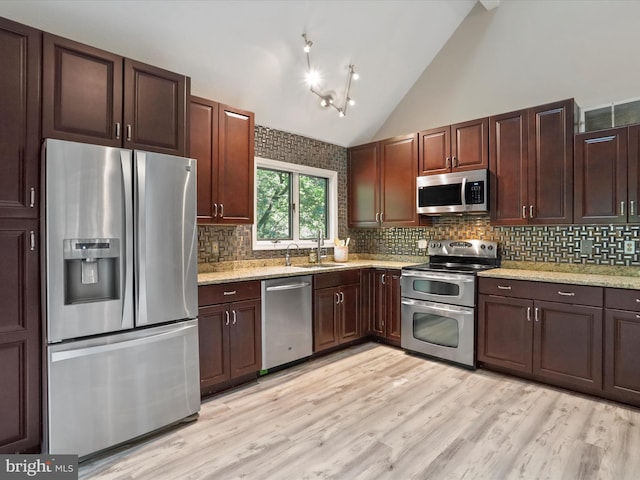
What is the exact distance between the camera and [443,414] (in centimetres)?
254

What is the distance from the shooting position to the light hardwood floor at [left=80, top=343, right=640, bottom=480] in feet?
6.36

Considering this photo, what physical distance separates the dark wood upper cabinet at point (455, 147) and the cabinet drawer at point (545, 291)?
115 cm

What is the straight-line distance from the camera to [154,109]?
237cm

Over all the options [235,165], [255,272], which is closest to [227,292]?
[255,272]

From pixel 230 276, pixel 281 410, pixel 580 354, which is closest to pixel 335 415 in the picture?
pixel 281 410

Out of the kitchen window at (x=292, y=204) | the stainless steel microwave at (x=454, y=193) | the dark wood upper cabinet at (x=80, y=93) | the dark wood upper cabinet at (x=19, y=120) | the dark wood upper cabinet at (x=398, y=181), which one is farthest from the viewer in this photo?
the dark wood upper cabinet at (x=398, y=181)

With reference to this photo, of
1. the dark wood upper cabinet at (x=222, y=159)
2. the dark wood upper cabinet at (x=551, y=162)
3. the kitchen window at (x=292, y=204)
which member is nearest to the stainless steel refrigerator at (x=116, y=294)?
the dark wood upper cabinet at (x=222, y=159)

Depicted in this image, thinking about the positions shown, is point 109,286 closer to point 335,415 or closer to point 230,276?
point 230,276

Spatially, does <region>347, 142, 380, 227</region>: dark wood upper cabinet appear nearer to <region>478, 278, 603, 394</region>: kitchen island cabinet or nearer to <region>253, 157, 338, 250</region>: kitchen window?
<region>253, 157, 338, 250</region>: kitchen window

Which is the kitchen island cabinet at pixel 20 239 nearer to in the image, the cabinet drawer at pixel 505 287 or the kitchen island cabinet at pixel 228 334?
the kitchen island cabinet at pixel 228 334

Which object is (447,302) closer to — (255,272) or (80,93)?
(255,272)

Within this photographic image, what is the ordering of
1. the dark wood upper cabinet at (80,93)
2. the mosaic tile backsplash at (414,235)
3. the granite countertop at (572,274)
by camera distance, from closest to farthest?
the dark wood upper cabinet at (80,93)
the granite countertop at (572,274)
the mosaic tile backsplash at (414,235)

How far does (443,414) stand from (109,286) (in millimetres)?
2324

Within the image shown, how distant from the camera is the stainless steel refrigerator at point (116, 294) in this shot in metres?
1.91
